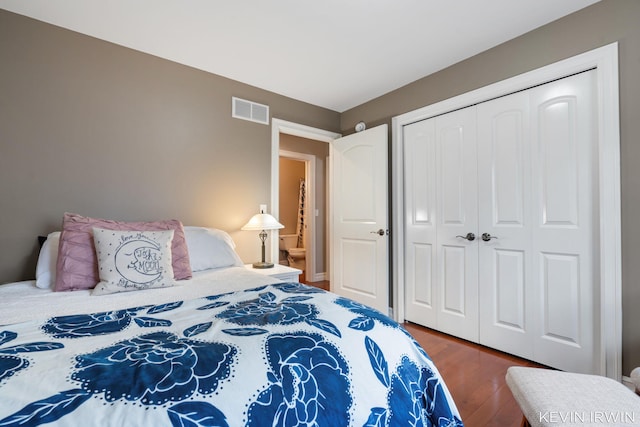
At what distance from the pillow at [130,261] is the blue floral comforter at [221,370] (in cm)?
40

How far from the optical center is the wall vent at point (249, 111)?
110 inches

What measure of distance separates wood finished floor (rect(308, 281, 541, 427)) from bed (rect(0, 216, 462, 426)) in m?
0.75

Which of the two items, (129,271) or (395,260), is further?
(395,260)

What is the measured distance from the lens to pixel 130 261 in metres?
1.50

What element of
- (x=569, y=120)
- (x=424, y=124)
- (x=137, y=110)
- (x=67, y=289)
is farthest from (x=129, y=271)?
(x=569, y=120)

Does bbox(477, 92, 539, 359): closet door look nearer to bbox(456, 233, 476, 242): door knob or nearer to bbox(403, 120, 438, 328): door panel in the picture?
bbox(456, 233, 476, 242): door knob

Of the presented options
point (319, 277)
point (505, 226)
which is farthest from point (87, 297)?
point (319, 277)

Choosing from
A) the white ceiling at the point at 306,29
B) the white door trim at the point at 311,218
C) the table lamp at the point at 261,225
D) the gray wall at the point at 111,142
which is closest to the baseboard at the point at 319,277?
the white door trim at the point at 311,218

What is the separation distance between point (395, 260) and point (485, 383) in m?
1.28

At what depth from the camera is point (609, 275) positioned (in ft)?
A: 5.62

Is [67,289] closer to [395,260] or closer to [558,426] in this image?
[558,426]

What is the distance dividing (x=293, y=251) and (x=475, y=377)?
12.0 feet

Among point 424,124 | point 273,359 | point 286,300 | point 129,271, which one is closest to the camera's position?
point 273,359

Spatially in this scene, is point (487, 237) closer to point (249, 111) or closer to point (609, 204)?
point (609, 204)
